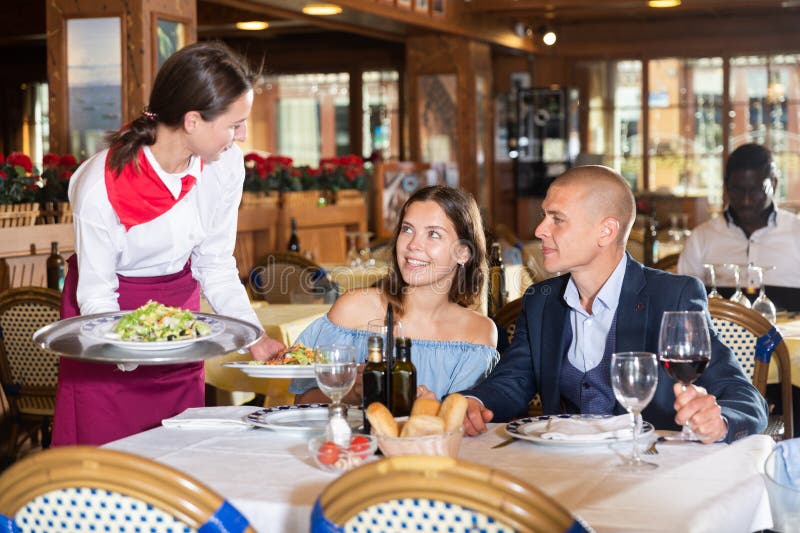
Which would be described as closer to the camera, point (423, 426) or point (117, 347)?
point (423, 426)

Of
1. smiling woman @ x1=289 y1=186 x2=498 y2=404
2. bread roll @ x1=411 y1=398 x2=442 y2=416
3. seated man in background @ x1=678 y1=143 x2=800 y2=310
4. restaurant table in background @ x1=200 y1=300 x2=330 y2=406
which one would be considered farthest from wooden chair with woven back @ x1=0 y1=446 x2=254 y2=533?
seated man in background @ x1=678 y1=143 x2=800 y2=310

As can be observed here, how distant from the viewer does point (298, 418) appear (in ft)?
7.70

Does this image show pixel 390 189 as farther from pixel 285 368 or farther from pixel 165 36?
pixel 285 368

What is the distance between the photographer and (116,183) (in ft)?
8.55

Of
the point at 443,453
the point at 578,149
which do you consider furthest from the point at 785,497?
the point at 578,149

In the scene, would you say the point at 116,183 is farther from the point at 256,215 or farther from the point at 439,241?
the point at 256,215

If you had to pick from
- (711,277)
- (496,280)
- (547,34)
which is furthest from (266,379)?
(547,34)

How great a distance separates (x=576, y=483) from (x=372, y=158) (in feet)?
28.6

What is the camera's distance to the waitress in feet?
8.43

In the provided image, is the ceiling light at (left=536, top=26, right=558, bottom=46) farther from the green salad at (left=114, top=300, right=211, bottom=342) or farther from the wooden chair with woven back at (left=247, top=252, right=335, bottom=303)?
the green salad at (left=114, top=300, right=211, bottom=342)

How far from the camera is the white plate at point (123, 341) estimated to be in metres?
2.23

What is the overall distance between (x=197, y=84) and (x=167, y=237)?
0.42 m

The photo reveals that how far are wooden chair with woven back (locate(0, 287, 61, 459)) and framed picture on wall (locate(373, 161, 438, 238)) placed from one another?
17.8ft

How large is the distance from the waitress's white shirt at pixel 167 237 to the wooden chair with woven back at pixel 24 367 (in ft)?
4.99
